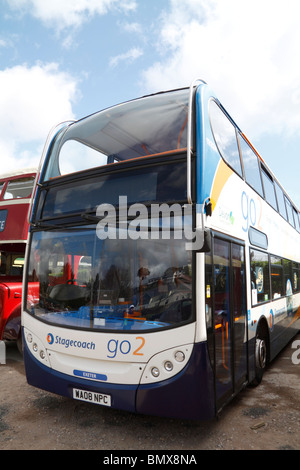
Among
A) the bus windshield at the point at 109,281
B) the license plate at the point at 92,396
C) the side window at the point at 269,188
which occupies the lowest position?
the license plate at the point at 92,396

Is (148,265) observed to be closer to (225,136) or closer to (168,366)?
(168,366)

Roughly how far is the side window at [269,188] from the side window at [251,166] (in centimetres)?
43

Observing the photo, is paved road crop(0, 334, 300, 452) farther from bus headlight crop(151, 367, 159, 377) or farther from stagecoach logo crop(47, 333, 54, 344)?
stagecoach logo crop(47, 333, 54, 344)

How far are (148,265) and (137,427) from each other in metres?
1.88

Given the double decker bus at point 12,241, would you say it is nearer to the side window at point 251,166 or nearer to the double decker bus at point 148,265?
the double decker bus at point 148,265

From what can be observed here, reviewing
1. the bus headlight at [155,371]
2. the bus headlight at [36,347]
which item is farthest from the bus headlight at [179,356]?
the bus headlight at [36,347]

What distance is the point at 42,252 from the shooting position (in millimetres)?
4488

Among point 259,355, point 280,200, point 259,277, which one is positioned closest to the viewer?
point 259,355

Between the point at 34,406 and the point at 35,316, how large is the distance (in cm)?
134

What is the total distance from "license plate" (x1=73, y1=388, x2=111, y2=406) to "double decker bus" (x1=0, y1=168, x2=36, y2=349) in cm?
356

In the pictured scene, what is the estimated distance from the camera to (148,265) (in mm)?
3730

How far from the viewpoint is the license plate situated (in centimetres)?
360

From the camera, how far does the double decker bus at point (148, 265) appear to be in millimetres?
3418

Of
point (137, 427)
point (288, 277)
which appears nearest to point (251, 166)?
point (288, 277)
